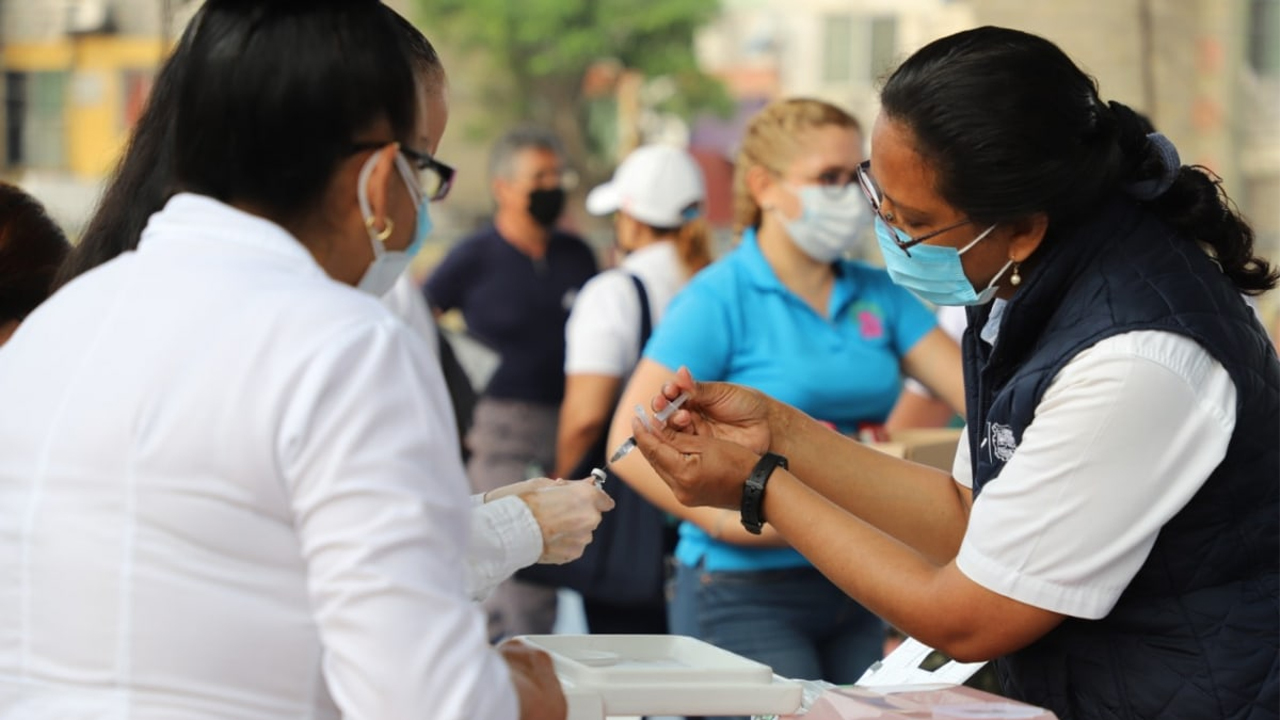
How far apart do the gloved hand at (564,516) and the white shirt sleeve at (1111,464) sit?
55 centimetres

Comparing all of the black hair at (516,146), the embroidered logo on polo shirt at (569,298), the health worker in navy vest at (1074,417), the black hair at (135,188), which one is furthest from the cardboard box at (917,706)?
the black hair at (516,146)

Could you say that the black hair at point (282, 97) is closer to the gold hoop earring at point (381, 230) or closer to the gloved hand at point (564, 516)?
the gold hoop earring at point (381, 230)

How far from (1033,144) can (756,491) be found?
0.61 meters

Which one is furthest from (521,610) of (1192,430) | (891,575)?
(1192,430)

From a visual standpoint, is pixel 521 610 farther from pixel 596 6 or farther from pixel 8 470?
pixel 596 6

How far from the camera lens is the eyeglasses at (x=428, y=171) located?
4.80 feet

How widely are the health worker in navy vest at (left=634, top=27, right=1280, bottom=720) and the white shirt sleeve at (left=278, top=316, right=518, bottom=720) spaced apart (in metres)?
0.85

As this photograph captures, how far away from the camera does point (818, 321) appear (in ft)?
11.0

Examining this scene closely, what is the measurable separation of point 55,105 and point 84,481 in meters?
23.0

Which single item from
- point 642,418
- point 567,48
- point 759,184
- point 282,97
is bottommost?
point 567,48

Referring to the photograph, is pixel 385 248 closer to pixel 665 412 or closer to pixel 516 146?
pixel 665 412

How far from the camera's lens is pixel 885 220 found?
2.25 m

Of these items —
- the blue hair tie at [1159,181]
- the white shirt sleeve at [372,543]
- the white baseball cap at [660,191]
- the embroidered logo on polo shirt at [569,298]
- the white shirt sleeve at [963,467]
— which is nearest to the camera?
the white shirt sleeve at [372,543]

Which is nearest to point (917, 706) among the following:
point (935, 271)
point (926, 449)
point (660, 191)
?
point (935, 271)
